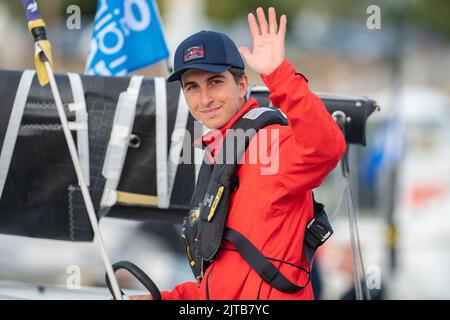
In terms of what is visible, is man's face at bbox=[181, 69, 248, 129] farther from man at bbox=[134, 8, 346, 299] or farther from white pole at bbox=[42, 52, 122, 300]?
white pole at bbox=[42, 52, 122, 300]

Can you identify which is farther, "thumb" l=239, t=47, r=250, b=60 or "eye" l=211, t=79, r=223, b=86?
"eye" l=211, t=79, r=223, b=86

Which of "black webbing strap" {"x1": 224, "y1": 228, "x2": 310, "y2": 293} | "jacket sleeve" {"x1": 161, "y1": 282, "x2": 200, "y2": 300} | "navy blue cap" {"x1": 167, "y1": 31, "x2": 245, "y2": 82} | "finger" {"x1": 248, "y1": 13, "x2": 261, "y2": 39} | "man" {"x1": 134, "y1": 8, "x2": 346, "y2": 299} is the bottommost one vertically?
"jacket sleeve" {"x1": 161, "y1": 282, "x2": 200, "y2": 300}

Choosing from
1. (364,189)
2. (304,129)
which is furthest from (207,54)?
(364,189)

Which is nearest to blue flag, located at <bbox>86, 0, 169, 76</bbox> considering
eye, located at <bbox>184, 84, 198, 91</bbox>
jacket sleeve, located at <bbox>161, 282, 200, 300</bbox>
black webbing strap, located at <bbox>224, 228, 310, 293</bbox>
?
eye, located at <bbox>184, 84, 198, 91</bbox>

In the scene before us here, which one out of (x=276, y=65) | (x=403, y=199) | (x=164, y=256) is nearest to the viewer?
(x=276, y=65)

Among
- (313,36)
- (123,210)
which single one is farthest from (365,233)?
(313,36)

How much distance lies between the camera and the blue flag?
5.44 meters

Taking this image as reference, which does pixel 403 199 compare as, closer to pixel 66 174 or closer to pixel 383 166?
pixel 383 166

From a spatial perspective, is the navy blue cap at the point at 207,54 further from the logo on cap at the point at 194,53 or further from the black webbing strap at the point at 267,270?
the black webbing strap at the point at 267,270

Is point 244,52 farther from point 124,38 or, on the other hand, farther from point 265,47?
point 124,38

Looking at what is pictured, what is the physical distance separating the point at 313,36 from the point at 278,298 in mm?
33180

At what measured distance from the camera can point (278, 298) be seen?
3.27 metres

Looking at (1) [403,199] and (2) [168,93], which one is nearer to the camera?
(2) [168,93]
